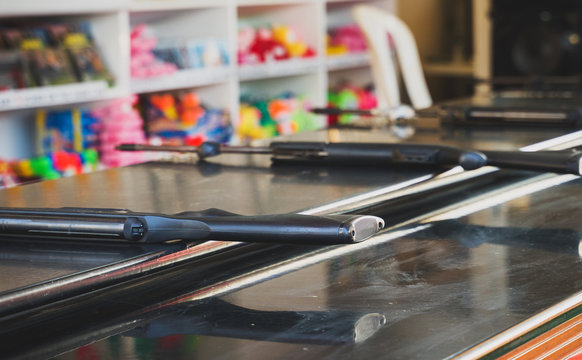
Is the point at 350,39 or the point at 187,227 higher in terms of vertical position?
the point at 350,39

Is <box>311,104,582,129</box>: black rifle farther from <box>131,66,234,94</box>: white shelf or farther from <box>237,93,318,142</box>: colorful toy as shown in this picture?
<box>237,93,318,142</box>: colorful toy

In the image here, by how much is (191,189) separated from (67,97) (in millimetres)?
1840

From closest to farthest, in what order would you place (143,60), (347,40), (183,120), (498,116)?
(498,116) → (143,60) → (183,120) → (347,40)

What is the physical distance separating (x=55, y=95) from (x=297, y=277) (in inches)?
82.1

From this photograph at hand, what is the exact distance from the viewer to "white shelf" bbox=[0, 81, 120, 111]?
258 centimetres

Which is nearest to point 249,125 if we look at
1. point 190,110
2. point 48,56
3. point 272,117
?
point 272,117

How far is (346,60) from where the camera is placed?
14.4 feet

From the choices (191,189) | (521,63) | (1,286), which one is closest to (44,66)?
(191,189)

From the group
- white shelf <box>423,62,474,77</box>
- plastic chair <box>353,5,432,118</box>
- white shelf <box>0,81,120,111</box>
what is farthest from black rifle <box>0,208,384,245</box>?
white shelf <box>423,62,474,77</box>

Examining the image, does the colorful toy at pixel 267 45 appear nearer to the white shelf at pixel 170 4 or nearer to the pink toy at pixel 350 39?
the white shelf at pixel 170 4

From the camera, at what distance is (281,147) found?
1279mm

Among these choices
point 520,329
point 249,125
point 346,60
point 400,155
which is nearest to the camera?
point 520,329

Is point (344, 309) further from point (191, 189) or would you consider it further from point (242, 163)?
point (242, 163)

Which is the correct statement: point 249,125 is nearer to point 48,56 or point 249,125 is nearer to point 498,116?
point 48,56
